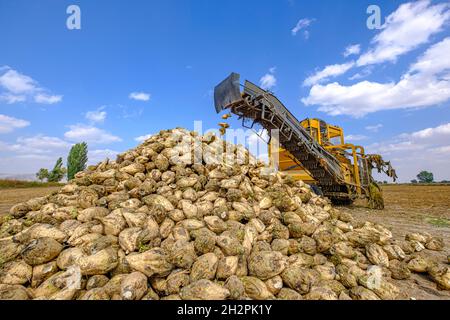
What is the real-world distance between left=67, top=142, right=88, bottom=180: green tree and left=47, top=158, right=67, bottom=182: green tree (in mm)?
4132

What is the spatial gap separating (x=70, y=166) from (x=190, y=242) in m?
47.1

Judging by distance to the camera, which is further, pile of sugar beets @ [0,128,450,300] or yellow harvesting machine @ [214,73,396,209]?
yellow harvesting machine @ [214,73,396,209]

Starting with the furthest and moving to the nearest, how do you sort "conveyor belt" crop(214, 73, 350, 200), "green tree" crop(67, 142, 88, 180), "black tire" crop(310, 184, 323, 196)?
"green tree" crop(67, 142, 88, 180) → "black tire" crop(310, 184, 323, 196) → "conveyor belt" crop(214, 73, 350, 200)

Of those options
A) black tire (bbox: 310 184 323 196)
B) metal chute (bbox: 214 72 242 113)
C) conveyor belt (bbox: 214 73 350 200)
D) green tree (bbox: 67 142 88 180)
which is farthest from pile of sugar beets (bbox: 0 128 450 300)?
green tree (bbox: 67 142 88 180)

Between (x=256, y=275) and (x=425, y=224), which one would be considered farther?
(x=425, y=224)

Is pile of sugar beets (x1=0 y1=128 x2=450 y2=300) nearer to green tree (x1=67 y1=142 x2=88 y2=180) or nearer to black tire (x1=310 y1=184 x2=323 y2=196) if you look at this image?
black tire (x1=310 y1=184 x2=323 y2=196)

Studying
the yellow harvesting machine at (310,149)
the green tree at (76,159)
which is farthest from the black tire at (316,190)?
the green tree at (76,159)

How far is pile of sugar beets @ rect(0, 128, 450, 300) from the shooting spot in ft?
8.65

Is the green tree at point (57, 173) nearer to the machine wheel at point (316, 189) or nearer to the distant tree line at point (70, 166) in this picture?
the distant tree line at point (70, 166)

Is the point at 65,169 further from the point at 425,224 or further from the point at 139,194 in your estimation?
the point at 425,224

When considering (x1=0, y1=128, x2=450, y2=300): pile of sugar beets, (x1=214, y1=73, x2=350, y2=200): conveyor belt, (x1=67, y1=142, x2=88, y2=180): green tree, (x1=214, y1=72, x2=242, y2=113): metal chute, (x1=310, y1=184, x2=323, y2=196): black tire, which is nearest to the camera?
(x1=0, y1=128, x2=450, y2=300): pile of sugar beets

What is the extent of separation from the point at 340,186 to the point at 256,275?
7.94 m
